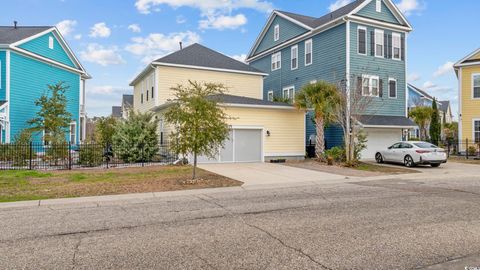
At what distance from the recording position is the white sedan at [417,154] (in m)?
18.7

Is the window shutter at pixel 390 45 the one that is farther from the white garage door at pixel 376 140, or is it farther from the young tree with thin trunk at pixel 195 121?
the young tree with thin trunk at pixel 195 121

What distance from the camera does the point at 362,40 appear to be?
24.3 metres

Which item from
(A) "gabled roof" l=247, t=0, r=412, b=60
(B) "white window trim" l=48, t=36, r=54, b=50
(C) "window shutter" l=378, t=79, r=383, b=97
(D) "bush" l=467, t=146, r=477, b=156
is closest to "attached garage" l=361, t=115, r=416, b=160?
(C) "window shutter" l=378, t=79, r=383, b=97

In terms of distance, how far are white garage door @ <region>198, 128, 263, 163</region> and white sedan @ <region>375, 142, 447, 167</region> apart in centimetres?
820

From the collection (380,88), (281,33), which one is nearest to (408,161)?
(380,88)

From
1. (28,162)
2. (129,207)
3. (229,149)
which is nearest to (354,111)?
(229,149)

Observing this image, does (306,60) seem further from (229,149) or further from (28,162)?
(28,162)

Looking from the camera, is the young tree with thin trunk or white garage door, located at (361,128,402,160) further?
white garage door, located at (361,128,402,160)

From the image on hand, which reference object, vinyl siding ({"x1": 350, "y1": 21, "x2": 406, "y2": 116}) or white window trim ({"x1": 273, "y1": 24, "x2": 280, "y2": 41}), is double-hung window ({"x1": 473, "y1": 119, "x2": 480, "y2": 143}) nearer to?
vinyl siding ({"x1": 350, "y1": 21, "x2": 406, "y2": 116})

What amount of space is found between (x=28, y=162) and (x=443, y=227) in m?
18.3

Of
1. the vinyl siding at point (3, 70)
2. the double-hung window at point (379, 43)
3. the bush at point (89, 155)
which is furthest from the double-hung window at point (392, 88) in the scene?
the vinyl siding at point (3, 70)

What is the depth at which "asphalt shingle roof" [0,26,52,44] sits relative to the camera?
832 inches

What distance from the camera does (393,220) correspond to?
693cm

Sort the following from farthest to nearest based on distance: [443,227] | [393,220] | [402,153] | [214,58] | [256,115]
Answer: [214,58]
[256,115]
[402,153]
[393,220]
[443,227]
